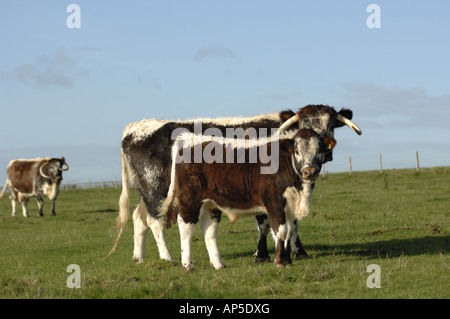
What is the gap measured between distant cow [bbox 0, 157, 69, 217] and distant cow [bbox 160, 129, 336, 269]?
19460 mm

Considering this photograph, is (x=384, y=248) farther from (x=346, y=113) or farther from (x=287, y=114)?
(x=287, y=114)

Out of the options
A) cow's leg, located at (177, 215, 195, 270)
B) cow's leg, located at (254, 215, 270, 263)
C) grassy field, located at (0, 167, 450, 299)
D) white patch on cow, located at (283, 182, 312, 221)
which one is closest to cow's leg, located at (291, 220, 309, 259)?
grassy field, located at (0, 167, 450, 299)

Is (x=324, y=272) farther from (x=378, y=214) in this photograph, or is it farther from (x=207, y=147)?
(x=378, y=214)

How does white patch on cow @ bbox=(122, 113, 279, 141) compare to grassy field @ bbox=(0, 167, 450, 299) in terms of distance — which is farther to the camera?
white patch on cow @ bbox=(122, 113, 279, 141)

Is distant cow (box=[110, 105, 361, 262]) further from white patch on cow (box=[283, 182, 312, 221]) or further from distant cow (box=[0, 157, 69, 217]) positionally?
distant cow (box=[0, 157, 69, 217])

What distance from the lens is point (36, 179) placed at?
92.4 feet

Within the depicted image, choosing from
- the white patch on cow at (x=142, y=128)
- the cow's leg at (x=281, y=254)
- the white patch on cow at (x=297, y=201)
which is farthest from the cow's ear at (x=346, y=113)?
the white patch on cow at (x=142, y=128)

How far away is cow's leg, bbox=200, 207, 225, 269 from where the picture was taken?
9477 millimetres

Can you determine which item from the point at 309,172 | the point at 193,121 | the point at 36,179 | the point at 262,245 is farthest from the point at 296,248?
the point at 36,179

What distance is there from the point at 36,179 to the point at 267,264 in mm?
21018

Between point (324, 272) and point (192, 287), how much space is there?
1987mm
